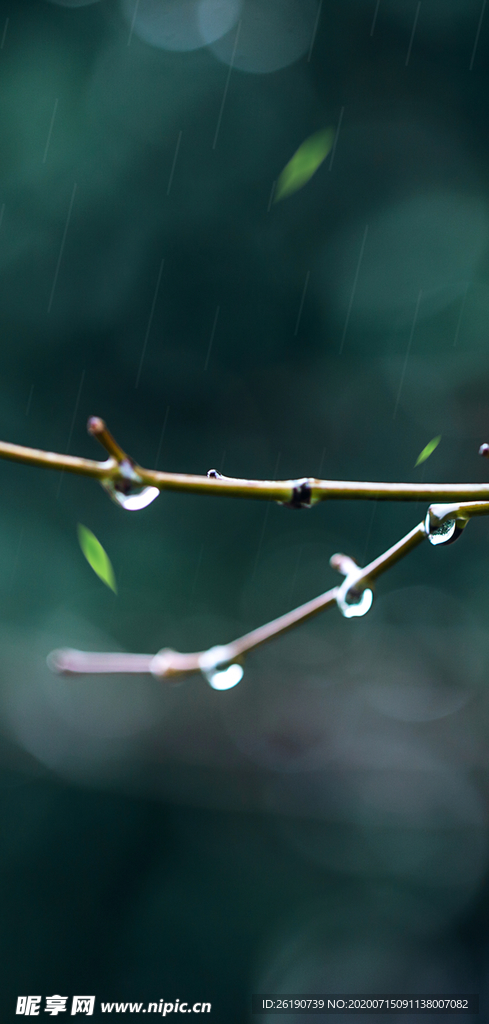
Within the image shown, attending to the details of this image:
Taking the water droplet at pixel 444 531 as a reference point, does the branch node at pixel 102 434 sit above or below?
below

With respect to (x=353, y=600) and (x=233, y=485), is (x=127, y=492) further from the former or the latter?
(x=353, y=600)

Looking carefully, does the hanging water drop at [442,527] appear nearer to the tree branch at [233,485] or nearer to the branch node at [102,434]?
the tree branch at [233,485]

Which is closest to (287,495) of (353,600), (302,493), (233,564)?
(302,493)

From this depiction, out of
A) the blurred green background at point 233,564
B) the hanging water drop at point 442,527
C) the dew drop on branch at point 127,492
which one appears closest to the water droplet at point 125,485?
the dew drop on branch at point 127,492

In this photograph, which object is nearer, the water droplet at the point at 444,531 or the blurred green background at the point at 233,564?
the water droplet at the point at 444,531

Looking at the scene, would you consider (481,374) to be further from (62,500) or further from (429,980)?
(429,980)
